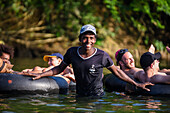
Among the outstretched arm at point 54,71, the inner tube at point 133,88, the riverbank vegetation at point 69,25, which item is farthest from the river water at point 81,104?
the riverbank vegetation at point 69,25

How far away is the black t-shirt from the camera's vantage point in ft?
24.3

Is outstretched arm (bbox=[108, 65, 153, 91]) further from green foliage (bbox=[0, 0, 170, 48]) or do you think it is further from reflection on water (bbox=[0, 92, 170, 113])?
green foliage (bbox=[0, 0, 170, 48])

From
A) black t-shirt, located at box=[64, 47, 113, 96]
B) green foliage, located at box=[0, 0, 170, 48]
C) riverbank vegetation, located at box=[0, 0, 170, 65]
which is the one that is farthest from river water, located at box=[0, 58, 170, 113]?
riverbank vegetation, located at box=[0, 0, 170, 65]

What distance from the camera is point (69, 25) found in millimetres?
24562

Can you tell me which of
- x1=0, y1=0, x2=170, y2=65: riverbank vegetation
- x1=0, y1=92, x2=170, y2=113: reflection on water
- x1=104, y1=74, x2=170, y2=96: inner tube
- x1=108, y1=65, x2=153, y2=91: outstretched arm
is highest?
x1=0, y1=0, x2=170, y2=65: riverbank vegetation

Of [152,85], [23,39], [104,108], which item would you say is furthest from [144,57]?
[23,39]

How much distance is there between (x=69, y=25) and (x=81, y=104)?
59.2 ft

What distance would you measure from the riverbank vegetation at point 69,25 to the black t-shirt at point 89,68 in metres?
15.6

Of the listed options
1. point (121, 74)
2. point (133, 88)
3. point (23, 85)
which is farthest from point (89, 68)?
point (23, 85)

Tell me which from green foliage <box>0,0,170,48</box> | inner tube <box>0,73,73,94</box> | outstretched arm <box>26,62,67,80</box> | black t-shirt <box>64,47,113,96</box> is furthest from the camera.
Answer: green foliage <box>0,0,170,48</box>

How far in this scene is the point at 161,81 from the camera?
8.03m

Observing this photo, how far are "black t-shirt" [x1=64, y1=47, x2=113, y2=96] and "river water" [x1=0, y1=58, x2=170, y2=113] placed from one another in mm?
313

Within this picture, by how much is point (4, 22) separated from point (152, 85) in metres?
18.2

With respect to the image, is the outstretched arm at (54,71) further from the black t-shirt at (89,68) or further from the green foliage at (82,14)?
the green foliage at (82,14)
